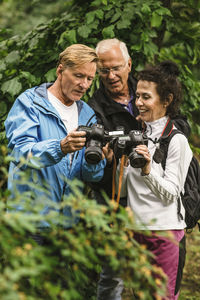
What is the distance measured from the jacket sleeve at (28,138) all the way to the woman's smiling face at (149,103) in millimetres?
698

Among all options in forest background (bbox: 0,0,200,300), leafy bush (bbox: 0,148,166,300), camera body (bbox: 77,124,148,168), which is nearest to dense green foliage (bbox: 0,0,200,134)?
forest background (bbox: 0,0,200,300)

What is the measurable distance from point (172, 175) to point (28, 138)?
934 millimetres

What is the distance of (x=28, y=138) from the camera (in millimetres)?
2146

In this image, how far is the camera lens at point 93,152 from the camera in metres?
2.10

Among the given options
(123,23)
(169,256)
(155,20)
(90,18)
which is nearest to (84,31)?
(90,18)

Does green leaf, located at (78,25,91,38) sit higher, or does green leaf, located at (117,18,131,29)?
green leaf, located at (78,25,91,38)

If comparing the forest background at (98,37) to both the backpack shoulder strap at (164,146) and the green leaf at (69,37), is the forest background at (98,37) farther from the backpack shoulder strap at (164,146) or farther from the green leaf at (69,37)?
the backpack shoulder strap at (164,146)

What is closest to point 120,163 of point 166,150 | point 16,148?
point 166,150

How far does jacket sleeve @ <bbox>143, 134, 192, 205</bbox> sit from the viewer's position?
2229 millimetres

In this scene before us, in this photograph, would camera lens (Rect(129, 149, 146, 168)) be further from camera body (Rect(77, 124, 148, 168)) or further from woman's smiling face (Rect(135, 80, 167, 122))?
woman's smiling face (Rect(135, 80, 167, 122))

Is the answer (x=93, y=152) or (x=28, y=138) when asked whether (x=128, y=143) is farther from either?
(x=28, y=138)

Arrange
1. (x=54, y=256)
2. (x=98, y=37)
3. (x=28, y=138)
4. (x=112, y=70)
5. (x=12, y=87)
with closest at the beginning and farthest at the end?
1. (x=54, y=256)
2. (x=28, y=138)
3. (x=112, y=70)
4. (x=12, y=87)
5. (x=98, y=37)

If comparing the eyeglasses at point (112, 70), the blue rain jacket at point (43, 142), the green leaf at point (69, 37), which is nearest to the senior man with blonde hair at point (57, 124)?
the blue rain jacket at point (43, 142)

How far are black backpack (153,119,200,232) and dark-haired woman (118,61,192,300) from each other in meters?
0.04
